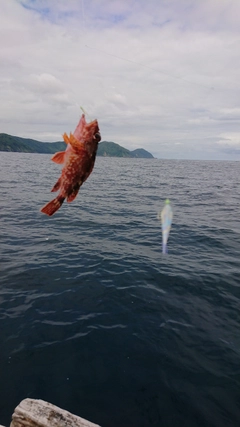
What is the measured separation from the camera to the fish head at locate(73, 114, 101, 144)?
2934 mm

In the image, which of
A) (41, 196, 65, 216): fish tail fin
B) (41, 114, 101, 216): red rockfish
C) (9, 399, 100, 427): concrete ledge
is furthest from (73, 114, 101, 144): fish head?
(9, 399, 100, 427): concrete ledge

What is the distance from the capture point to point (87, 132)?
2945 mm

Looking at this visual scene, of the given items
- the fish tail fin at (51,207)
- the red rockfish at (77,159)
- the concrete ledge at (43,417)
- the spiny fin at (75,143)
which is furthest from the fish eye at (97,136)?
the concrete ledge at (43,417)

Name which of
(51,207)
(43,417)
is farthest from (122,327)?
(51,207)

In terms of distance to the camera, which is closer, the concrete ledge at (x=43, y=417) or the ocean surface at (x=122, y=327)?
the concrete ledge at (x=43, y=417)

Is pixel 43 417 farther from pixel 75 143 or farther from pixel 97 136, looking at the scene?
pixel 97 136

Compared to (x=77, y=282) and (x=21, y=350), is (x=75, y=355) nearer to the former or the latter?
(x=21, y=350)

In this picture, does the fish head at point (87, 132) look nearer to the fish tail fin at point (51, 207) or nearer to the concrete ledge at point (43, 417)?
the fish tail fin at point (51, 207)

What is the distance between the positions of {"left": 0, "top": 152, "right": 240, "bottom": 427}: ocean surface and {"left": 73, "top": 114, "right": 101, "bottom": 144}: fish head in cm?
586

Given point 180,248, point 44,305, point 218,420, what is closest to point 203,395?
point 218,420

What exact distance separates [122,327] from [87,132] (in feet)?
22.5

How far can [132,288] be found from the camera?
10.1 m

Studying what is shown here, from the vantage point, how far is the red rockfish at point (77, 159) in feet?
9.62

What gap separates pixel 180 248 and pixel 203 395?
28.0 ft
